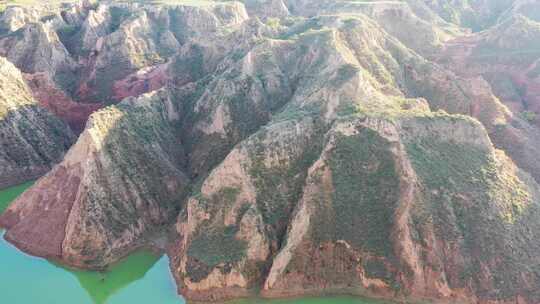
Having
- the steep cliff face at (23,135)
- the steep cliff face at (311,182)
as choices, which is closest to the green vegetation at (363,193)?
the steep cliff face at (311,182)

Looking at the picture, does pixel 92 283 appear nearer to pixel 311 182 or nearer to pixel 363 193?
pixel 311 182

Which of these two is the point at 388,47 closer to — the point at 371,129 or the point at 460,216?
the point at 371,129

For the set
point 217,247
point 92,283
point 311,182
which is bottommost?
point 92,283

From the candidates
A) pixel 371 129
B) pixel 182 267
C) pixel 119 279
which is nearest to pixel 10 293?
pixel 119 279

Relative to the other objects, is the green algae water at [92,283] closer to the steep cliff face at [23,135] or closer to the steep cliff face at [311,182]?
the steep cliff face at [311,182]

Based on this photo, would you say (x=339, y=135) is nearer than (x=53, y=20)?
Yes

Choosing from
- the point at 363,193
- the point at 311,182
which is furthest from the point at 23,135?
the point at 363,193
